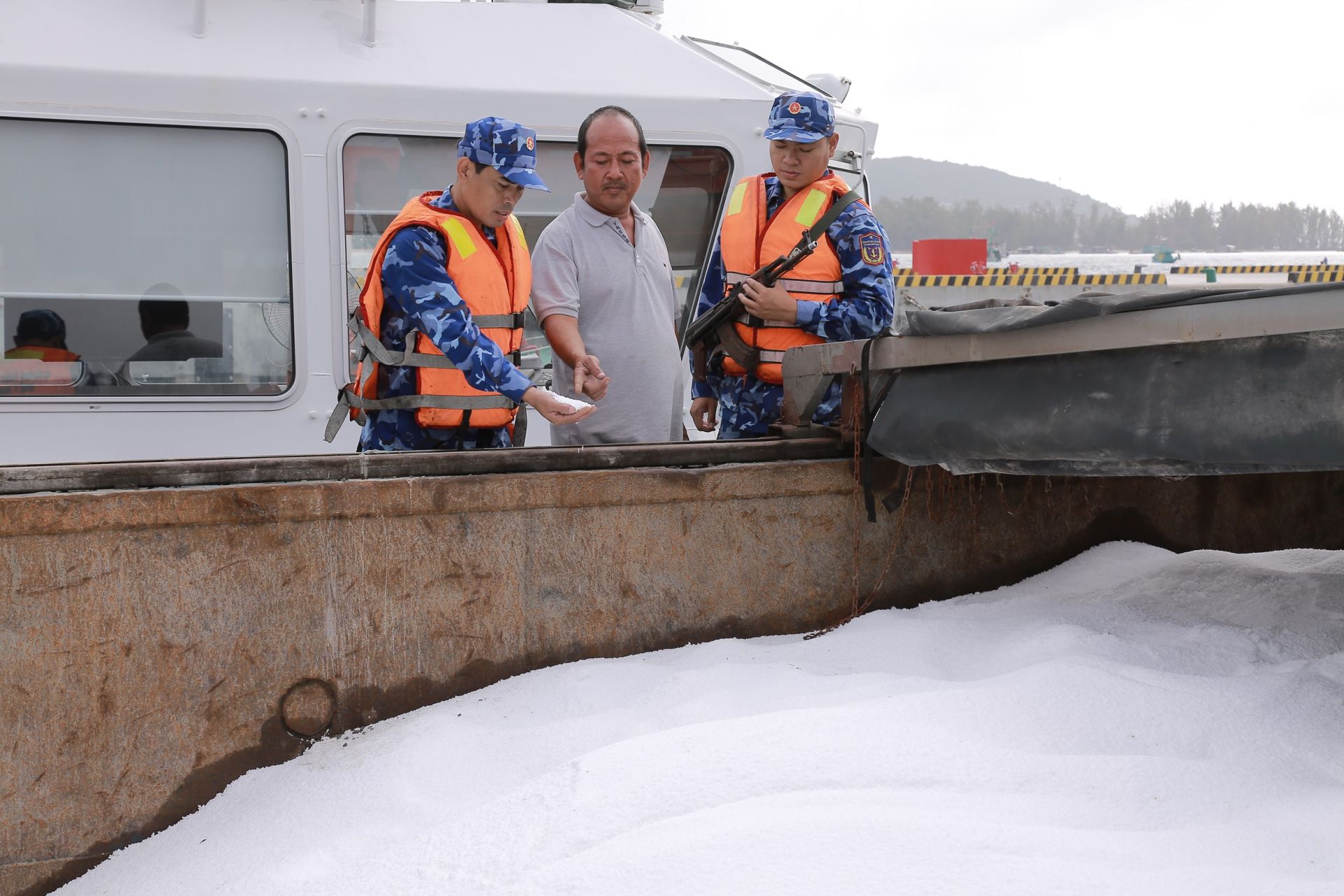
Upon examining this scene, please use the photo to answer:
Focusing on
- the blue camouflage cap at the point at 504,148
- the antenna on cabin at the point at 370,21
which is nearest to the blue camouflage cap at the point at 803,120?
the blue camouflage cap at the point at 504,148

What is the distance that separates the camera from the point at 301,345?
4.66 m

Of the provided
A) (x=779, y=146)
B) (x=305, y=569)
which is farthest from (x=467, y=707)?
(x=779, y=146)

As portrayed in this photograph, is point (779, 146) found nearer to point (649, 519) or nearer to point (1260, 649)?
point (649, 519)

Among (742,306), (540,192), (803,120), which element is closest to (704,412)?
(742,306)

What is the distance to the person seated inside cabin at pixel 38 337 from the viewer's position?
4406 mm

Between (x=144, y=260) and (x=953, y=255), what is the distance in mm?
16840

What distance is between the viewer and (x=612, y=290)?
3.79 m

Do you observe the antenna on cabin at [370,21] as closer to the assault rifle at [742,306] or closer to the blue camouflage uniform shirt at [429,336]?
the blue camouflage uniform shirt at [429,336]

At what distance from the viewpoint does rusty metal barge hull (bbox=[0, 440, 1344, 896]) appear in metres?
2.60

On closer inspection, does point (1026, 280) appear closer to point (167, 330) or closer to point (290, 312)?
point (290, 312)

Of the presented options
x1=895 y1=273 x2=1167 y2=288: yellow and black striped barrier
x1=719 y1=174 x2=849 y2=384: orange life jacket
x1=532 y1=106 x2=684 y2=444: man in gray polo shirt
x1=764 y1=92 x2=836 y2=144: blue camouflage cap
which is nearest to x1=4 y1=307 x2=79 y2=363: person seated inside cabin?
x1=532 y1=106 x2=684 y2=444: man in gray polo shirt

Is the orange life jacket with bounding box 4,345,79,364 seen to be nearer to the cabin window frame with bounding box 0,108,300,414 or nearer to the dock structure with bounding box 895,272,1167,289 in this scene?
the cabin window frame with bounding box 0,108,300,414

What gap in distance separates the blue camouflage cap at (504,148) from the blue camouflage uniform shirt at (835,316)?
870 millimetres

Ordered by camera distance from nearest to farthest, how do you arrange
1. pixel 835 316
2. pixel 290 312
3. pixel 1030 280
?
1. pixel 835 316
2. pixel 290 312
3. pixel 1030 280
